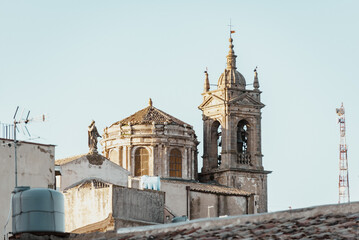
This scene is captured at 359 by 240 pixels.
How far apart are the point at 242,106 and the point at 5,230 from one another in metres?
50.6

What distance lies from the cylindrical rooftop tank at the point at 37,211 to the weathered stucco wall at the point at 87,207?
20.6 metres

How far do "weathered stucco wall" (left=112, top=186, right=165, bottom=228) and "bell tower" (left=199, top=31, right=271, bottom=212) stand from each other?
35.7 m

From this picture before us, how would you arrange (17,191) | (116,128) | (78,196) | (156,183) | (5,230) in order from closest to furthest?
(17,191) < (5,230) < (78,196) < (156,183) < (116,128)

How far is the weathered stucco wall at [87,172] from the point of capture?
64.9m

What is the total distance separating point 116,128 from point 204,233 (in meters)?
57.3

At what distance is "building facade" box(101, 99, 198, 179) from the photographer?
80.8 m

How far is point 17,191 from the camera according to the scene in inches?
1053

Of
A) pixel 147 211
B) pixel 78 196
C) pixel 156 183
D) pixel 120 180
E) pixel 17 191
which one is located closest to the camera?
pixel 17 191

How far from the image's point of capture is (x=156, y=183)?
63375 mm

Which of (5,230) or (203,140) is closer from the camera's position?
(5,230)

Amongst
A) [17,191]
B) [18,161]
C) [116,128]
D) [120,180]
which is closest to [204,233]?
[17,191]

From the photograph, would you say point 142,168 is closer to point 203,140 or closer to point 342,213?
point 203,140

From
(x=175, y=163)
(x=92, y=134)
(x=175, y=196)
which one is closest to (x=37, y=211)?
(x=92, y=134)

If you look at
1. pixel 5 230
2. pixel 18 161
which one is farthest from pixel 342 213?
pixel 18 161
